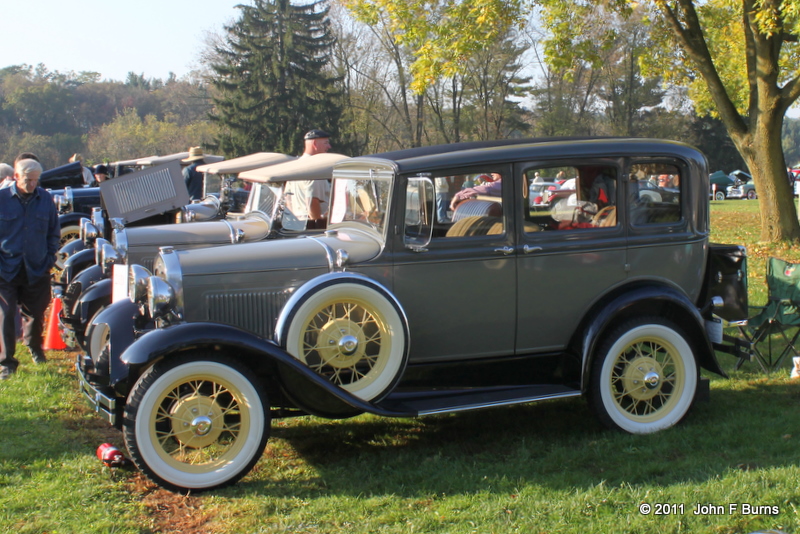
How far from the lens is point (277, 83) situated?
4091 centimetres

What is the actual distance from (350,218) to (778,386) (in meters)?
3.60

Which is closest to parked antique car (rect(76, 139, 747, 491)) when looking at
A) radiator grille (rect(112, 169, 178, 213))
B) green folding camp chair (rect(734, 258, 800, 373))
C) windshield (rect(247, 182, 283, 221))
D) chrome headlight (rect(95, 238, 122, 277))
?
green folding camp chair (rect(734, 258, 800, 373))

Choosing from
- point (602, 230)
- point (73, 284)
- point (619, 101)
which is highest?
point (619, 101)

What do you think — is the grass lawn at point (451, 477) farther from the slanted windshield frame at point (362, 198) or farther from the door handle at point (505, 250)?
the slanted windshield frame at point (362, 198)

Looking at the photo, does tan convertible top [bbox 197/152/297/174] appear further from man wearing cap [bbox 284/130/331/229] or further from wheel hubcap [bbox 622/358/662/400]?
wheel hubcap [bbox 622/358/662/400]

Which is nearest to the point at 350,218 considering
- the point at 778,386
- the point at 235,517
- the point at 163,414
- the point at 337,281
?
the point at 337,281

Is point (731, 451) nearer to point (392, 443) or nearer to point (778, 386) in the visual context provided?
point (778, 386)

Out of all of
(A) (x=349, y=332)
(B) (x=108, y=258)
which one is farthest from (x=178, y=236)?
(A) (x=349, y=332)

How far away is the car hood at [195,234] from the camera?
6648 millimetres

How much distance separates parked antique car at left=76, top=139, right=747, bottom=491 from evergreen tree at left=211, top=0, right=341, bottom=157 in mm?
36077

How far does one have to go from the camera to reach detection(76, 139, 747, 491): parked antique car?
12.7 feet

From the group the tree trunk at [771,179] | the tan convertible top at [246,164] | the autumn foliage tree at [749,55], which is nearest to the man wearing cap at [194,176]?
the tan convertible top at [246,164]

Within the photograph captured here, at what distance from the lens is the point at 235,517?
11.6 ft

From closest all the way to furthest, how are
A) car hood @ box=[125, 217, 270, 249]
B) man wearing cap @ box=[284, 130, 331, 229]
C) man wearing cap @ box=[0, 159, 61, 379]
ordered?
man wearing cap @ box=[0, 159, 61, 379] → car hood @ box=[125, 217, 270, 249] → man wearing cap @ box=[284, 130, 331, 229]
